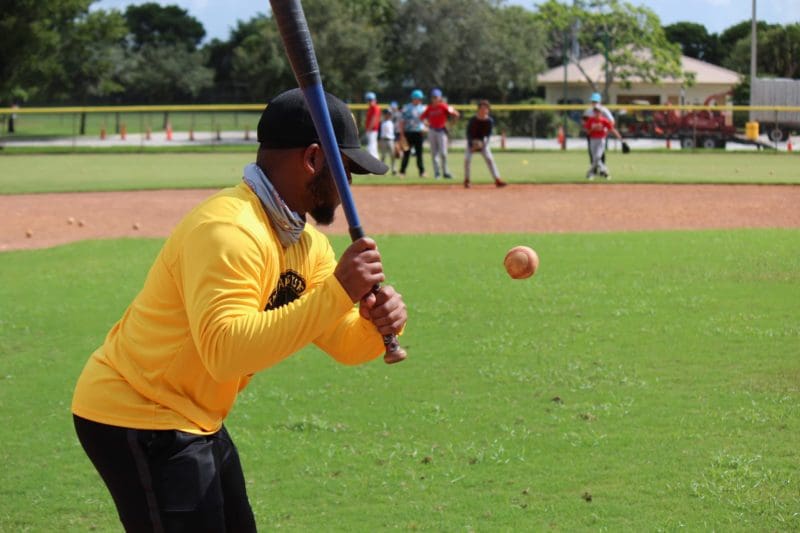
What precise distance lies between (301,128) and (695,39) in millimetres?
122551

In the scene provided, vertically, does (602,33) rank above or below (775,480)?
above

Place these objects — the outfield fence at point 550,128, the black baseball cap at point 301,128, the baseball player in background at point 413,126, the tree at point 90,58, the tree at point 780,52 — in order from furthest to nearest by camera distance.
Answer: the tree at point 780,52 → the tree at point 90,58 → the outfield fence at point 550,128 → the baseball player in background at point 413,126 → the black baseball cap at point 301,128

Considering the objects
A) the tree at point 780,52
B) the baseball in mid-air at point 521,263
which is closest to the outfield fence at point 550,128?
the tree at point 780,52

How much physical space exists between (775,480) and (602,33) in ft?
236

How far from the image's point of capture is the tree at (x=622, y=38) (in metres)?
73.7

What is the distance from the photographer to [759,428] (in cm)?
705

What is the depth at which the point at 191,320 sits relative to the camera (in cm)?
334

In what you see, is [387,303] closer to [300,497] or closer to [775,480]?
[300,497]

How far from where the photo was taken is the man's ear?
3.60 meters

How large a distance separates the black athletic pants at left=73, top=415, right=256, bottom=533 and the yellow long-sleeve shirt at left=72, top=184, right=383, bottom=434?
0.05 metres

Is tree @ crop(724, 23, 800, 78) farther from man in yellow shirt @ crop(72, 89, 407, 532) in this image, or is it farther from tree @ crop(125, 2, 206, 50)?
man in yellow shirt @ crop(72, 89, 407, 532)

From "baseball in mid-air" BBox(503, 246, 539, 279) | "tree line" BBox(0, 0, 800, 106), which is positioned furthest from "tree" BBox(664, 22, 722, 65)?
"baseball in mid-air" BBox(503, 246, 539, 279)

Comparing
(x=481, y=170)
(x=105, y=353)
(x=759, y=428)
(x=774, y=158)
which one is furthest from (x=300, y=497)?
(x=774, y=158)

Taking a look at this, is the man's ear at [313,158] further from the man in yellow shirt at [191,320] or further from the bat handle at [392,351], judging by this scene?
the bat handle at [392,351]
